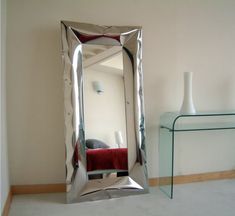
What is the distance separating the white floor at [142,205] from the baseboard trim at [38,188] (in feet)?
0.20

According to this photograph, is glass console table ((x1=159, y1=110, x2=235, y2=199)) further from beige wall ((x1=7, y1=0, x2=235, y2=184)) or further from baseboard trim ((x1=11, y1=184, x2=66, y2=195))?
baseboard trim ((x1=11, y1=184, x2=66, y2=195))

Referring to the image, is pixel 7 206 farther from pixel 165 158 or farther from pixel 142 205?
pixel 165 158

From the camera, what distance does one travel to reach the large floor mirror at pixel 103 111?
7.57ft

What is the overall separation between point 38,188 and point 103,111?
38.8 inches

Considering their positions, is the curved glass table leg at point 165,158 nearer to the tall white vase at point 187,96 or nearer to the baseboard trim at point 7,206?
the tall white vase at point 187,96

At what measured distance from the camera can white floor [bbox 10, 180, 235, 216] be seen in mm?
2061

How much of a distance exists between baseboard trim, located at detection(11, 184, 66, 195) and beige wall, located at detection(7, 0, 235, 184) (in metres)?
0.05

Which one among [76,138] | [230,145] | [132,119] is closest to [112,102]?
[132,119]

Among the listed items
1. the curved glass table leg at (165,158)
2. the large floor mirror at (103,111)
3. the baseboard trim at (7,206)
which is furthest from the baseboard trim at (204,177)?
the baseboard trim at (7,206)

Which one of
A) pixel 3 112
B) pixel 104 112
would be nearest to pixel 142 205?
pixel 104 112

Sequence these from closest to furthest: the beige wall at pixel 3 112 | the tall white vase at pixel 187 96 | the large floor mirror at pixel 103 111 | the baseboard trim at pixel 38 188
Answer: the beige wall at pixel 3 112
the large floor mirror at pixel 103 111
the baseboard trim at pixel 38 188
the tall white vase at pixel 187 96

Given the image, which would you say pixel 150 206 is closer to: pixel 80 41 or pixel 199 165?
pixel 199 165

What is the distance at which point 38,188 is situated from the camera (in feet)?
8.03

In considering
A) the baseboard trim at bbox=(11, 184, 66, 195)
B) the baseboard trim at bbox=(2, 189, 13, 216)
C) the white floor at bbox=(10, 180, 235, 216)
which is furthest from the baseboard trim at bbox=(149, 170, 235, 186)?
the baseboard trim at bbox=(2, 189, 13, 216)
